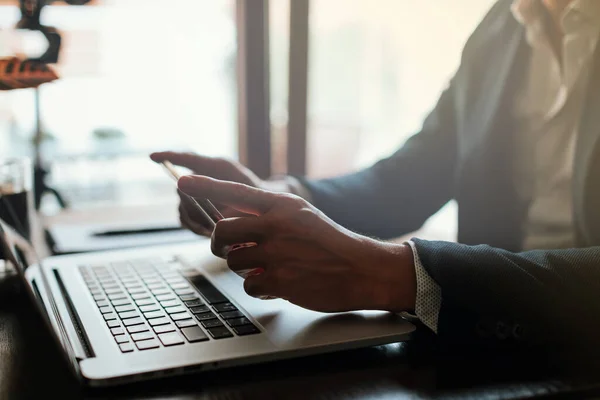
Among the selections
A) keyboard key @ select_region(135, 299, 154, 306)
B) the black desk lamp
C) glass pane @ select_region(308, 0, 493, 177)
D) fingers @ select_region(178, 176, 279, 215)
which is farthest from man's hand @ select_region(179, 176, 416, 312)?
glass pane @ select_region(308, 0, 493, 177)

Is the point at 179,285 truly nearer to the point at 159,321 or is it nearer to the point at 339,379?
the point at 159,321

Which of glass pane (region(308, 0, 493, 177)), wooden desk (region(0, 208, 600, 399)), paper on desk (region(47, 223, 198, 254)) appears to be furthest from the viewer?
glass pane (region(308, 0, 493, 177))

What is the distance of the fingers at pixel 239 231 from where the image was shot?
578 mm

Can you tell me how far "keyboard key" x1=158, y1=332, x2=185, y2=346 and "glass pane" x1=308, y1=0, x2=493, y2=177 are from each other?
57.9 inches

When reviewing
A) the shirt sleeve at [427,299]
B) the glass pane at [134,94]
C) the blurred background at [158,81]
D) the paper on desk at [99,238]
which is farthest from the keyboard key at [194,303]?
the glass pane at [134,94]

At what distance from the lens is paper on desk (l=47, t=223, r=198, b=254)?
3.15ft

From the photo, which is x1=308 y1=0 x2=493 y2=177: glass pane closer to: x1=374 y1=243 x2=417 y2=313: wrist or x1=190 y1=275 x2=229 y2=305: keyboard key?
x1=190 y1=275 x2=229 y2=305: keyboard key

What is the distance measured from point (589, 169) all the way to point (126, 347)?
650 millimetres

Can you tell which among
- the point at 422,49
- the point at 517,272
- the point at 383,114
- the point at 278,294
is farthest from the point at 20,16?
the point at 383,114

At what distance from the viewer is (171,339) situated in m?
0.54

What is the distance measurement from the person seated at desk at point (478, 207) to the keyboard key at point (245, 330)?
42 mm

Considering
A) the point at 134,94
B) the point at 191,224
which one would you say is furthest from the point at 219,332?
the point at 134,94

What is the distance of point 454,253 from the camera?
2.00 ft

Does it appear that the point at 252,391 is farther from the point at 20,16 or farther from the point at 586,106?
the point at 20,16
